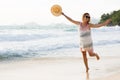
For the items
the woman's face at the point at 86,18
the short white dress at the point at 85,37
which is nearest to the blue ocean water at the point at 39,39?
the short white dress at the point at 85,37

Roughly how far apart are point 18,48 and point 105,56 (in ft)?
12.7

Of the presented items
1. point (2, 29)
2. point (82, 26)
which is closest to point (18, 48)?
point (2, 29)

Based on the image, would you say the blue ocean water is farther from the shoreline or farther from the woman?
the woman

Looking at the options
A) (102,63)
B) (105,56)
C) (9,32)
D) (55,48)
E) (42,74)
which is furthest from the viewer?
(9,32)

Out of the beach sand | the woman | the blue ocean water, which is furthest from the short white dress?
the blue ocean water

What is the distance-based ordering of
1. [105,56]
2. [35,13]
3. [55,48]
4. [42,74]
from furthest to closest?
[35,13]
[55,48]
[105,56]
[42,74]

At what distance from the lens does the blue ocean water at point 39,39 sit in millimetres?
11648

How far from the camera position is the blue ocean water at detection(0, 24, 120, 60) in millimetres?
11648

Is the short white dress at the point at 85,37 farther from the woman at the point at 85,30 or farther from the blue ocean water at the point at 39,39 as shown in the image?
the blue ocean water at the point at 39,39

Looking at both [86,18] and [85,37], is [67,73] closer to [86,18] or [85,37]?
[85,37]

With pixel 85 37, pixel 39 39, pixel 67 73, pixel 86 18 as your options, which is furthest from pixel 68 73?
pixel 39 39

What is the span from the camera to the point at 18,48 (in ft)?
39.4

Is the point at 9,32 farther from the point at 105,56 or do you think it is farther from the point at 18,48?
the point at 105,56

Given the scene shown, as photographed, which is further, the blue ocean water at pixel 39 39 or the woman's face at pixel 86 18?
the blue ocean water at pixel 39 39
